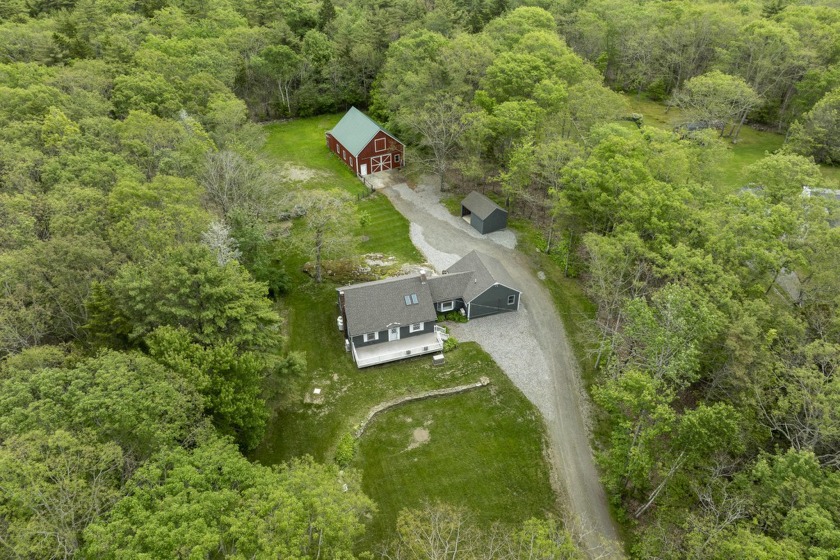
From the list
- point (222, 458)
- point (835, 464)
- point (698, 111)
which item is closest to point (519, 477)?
point (835, 464)

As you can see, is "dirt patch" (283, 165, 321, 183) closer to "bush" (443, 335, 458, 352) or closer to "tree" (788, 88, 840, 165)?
"bush" (443, 335, 458, 352)

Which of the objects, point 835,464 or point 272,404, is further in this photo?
point 272,404

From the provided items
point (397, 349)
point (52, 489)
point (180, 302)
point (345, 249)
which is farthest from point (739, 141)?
point (52, 489)

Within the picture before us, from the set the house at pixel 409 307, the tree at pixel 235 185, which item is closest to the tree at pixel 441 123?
the tree at pixel 235 185

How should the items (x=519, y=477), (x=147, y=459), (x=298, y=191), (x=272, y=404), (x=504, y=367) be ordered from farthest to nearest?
1. (x=298, y=191)
2. (x=504, y=367)
3. (x=272, y=404)
4. (x=519, y=477)
5. (x=147, y=459)

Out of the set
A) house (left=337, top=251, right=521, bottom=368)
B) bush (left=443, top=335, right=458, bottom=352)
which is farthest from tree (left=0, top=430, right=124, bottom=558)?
bush (left=443, top=335, right=458, bottom=352)

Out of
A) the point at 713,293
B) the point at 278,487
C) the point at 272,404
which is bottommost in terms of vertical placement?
the point at 272,404

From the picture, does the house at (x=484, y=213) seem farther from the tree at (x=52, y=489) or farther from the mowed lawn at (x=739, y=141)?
the tree at (x=52, y=489)

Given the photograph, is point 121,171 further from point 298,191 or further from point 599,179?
point 599,179
